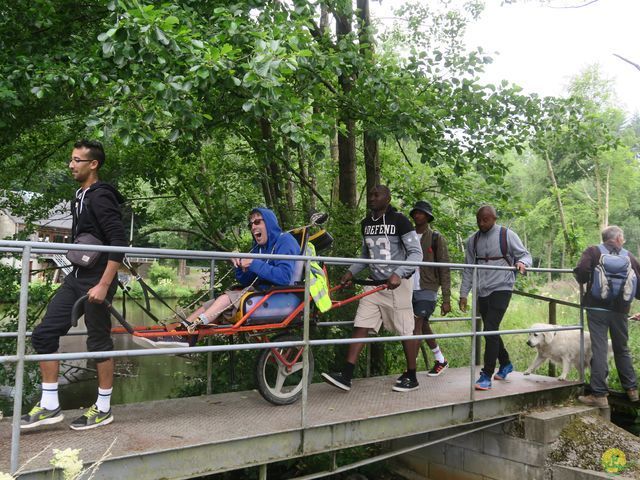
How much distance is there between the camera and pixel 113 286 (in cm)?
404

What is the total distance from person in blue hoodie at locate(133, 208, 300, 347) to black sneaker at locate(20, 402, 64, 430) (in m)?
0.68

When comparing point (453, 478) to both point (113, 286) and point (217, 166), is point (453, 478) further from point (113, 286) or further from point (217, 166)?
point (217, 166)

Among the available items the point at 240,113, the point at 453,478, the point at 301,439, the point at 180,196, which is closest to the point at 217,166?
the point at 180,196

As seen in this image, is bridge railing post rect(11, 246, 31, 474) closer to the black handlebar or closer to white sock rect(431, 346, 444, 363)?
the black handlebar

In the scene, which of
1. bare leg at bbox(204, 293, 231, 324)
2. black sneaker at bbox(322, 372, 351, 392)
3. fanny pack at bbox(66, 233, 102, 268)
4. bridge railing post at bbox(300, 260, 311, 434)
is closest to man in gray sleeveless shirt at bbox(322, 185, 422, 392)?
black sneaker at bbox(322, 372, 351, 392)

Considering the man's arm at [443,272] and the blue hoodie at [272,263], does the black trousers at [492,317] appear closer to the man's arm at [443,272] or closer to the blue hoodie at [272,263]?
the man's arm at [443,272]

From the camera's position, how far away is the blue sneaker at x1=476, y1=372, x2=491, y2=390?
6055 mm

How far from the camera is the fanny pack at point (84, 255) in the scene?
3760 mm

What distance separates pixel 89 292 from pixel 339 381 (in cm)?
254

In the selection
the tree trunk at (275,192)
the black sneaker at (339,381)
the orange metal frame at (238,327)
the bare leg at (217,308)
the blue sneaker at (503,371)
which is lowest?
the blue sneaker at (503,371)

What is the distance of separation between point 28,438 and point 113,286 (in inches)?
40.1

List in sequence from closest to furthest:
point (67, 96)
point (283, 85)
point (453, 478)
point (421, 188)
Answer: point (283, 85) < point (67, 96) < point (453, 478) < point (421, 188)

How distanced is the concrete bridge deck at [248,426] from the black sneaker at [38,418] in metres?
0.06

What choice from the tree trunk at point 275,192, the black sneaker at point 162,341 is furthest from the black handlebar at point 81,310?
the tree trunk at point 275,192
